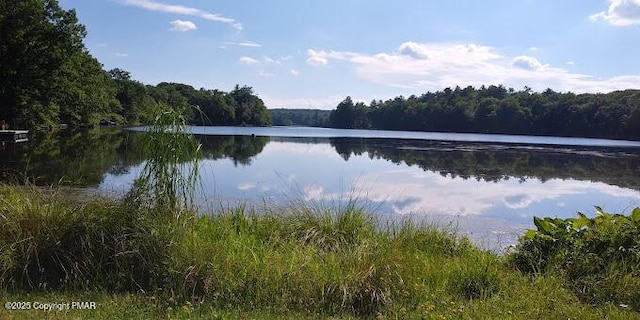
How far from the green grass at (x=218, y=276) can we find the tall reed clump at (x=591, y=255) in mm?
69

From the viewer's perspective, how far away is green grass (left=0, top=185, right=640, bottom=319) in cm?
506

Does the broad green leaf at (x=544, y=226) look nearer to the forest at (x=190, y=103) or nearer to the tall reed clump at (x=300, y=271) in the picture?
the tall reed clump at (x=300, y=271)

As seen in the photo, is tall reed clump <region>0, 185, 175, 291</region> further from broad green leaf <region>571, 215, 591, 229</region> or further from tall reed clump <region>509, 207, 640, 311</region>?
broad green leaf <region>571, 215, 591, 229</region>

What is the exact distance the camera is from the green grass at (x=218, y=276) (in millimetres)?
5062

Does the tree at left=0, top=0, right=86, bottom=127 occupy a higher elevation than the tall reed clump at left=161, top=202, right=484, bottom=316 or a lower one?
higher

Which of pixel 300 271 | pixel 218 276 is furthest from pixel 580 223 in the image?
pixel 218 276

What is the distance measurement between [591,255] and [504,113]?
120 meters

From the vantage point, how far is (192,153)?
22.1 feet

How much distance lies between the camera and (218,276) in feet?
17.9

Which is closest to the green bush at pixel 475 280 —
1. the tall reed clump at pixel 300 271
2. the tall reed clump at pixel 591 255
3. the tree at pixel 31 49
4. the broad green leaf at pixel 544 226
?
the tall reed clump at pixel 300 271

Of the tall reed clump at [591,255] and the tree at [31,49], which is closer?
the tall reed clump at [591,255]

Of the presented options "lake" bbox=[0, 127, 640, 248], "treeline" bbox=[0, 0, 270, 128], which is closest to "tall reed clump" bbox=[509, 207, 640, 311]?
"lake" bbox=[0, 127, 640, 248]

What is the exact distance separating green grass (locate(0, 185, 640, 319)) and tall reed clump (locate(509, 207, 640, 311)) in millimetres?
69

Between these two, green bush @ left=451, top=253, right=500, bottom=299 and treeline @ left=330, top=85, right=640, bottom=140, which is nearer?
green bush @ left=451, top=253, right=500, bottom=299
